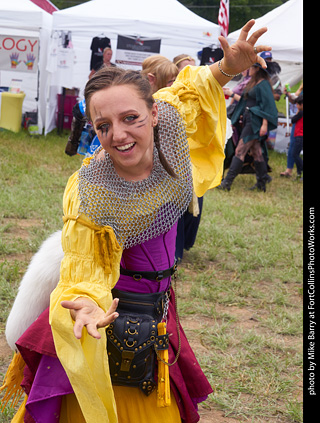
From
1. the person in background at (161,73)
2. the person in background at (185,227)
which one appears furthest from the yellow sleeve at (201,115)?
the person in background at (185,227)

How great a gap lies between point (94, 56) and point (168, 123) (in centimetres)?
1021

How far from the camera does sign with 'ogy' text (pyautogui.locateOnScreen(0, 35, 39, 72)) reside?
12289 millimetres

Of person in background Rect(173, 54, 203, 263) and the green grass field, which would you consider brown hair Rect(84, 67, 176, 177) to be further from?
person in background Rect(173, 54, 203, 263)

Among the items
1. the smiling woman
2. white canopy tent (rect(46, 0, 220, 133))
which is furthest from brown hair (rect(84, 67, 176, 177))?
white canopy tent (rect(46, 0, 220, 133))

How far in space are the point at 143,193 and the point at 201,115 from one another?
53cm

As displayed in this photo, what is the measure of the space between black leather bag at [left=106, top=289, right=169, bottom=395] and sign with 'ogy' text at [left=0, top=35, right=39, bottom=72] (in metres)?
11.2

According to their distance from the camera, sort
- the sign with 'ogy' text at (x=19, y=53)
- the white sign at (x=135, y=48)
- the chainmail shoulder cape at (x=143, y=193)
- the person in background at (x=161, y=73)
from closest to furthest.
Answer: the chainmail shoulder cape at (x=143, y=193), the person in background at (x=161, y=73), the white sign at (x=135, y=48), the sign with 'ogy' text at (x=19, y=53)

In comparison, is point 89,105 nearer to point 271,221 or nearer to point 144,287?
point 144,287

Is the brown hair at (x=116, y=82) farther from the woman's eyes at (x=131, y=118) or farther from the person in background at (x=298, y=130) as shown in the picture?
the person in background at (x=298, y=130)

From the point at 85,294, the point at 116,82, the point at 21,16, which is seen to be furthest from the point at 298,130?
the point at 85,294

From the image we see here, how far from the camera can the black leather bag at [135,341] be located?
6.50ft

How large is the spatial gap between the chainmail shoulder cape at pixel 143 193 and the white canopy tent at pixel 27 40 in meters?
10.7

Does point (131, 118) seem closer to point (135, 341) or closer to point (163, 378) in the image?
point (135, 341)

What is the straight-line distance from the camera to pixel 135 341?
198cm
